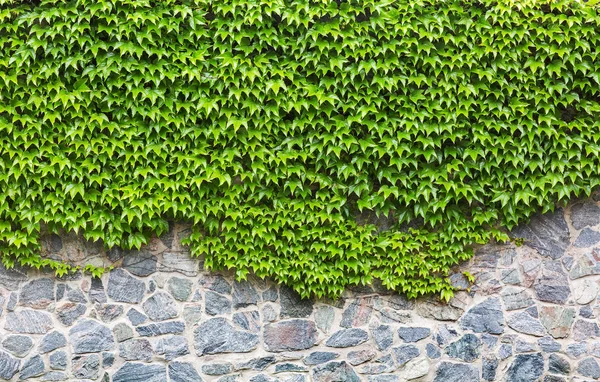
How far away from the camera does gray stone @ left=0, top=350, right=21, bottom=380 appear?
429 cm

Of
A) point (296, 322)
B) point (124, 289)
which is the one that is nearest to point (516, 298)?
point (296, 322)

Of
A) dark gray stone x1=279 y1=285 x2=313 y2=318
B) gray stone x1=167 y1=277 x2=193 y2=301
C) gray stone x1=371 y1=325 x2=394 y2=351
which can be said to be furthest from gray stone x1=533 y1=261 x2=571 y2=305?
gray stone x1=167 y1=277 x2=193 y2=301

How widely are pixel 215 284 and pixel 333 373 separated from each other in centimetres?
113

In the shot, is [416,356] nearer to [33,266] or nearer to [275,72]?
[275,72]

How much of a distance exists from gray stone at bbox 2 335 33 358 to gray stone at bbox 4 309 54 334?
0.05m

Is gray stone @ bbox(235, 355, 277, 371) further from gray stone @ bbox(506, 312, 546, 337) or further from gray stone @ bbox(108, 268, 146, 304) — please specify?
gray stone @ bbox(506, 312, 546, 337)

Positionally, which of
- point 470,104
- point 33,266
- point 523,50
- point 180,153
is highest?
point 523,50

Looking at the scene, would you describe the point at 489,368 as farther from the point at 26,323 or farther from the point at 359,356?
the point at 26,323

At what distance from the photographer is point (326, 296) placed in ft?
14.8

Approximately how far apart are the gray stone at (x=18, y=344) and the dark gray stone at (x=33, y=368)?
0.07 metres

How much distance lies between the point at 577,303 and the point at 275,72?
2.94m

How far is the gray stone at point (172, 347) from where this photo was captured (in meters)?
4.38

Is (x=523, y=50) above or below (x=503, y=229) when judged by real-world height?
above

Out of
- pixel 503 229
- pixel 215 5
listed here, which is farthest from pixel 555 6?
pixel 215 5
